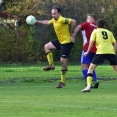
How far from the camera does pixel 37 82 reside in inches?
789

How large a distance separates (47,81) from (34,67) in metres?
9.57

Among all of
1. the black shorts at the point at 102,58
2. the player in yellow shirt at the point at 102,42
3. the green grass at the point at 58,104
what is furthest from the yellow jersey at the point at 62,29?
the green grass at the point at 58,104

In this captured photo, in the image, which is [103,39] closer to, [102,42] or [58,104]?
[102,42]

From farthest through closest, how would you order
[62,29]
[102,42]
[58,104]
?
[62,29] → [102,42] → [58,104]

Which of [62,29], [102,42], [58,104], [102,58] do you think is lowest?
[58,104]

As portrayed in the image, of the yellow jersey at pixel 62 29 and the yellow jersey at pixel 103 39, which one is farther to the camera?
the yellow jersey at pixel 62 29

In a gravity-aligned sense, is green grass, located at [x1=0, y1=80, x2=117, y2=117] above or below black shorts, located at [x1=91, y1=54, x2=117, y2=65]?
below

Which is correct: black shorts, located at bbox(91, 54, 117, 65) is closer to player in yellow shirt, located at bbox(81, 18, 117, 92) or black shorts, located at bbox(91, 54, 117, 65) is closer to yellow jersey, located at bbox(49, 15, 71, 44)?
player in yellow shirt, located at bbox(81, 18, 117, 92)

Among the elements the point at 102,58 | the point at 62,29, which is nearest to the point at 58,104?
the point at 102,58

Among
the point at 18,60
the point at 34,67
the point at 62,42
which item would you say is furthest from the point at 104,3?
the point at 62,42

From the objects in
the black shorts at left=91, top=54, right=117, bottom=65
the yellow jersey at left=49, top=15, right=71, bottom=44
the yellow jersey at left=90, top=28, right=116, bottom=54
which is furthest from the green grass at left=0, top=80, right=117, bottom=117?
the yellow jersey at left=49, top=15, right=71, bottom=44

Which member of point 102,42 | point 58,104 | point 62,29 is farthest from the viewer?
point 62,29

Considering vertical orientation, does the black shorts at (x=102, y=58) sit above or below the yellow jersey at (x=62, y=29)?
below

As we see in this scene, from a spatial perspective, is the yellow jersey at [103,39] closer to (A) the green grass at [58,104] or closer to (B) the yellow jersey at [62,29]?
(A) the green grass at [58,104]
